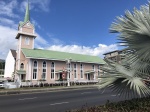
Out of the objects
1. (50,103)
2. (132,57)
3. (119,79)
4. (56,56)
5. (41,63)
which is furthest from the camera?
(56,56)

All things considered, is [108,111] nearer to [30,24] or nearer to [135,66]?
Result: [135,66]

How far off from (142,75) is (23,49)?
1419 inches

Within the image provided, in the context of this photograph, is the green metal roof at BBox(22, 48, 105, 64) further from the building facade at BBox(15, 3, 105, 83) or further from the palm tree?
the palm tree

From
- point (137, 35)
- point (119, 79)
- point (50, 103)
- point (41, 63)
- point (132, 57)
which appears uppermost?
point (41, 63)

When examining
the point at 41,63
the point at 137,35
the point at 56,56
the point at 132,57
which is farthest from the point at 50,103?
the point at 56,56

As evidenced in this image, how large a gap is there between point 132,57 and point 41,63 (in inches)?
1339

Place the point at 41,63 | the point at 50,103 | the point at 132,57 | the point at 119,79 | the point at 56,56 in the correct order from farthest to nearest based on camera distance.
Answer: the point at 56,56 < the point at 41,63 < the point at 50,103 < the point at 132,57 < the point at 119,79

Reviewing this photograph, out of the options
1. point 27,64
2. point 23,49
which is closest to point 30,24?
point 23,49

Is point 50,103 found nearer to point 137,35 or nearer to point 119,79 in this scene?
point 119,79

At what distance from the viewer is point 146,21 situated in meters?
5.10

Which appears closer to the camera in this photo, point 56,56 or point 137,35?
point 137,35

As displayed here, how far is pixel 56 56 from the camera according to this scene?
41.5m

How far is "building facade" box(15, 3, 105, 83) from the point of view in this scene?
Answer: 37.0 m

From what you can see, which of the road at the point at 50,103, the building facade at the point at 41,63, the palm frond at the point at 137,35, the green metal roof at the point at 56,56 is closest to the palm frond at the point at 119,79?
the palm frond at the point at 137,35
